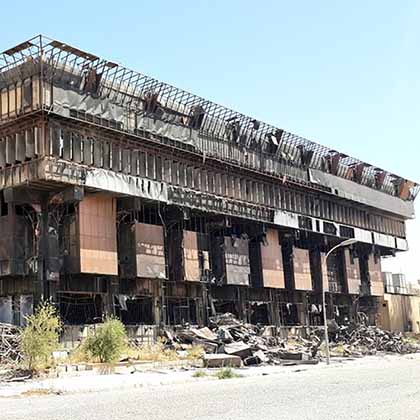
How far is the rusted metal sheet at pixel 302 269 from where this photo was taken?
68.9 meters

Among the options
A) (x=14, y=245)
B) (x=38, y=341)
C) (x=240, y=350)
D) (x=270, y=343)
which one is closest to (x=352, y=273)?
(x=270, y=343)

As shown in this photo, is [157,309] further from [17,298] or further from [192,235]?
[17,298]

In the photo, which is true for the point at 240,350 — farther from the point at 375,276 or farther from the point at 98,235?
the point at 375,276

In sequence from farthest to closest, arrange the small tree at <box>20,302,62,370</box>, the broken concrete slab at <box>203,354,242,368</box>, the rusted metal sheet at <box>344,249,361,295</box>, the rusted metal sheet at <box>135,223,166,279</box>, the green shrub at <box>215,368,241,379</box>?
the rusted metal sheet at <box>344,249,361,295</box>, the rusted metal sheet at <box>135,223,166,279</box>, the broken concrete slab at <box>203,354,242,368</box>, the green shrub at <box>215,368,241,379</box>, the small tree at <box>20,302,62,370</box>

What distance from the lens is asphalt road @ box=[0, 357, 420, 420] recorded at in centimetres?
1462

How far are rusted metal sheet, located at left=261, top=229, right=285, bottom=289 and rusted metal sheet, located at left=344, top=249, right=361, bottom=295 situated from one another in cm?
1408

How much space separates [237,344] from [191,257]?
44.4 feet

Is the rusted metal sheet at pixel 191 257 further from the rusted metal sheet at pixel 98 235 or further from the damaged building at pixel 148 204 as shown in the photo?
the rusted metal sheet at pixel 98 235

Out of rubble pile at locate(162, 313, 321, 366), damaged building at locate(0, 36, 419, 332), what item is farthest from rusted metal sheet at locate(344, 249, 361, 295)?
rubble pile at locate(162, 313, 321, 366)

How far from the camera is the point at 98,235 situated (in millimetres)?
46750

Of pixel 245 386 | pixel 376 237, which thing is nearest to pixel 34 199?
pixel 245 386

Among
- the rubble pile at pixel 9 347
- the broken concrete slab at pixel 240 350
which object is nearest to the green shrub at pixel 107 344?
the rubble pile at pixel 9 347

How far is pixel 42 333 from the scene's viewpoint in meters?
29.3

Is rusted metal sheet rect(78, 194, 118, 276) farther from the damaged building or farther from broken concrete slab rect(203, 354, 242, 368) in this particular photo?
broken concrete slab rect(203, 354, 242, 368)
